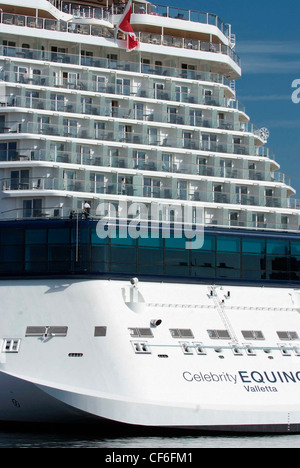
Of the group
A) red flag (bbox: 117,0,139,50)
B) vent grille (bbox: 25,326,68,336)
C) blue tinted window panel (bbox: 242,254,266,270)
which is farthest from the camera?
red flag (bbox: 117,0,139,50)

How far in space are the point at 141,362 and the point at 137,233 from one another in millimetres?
5805

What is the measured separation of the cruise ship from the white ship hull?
0.06 m

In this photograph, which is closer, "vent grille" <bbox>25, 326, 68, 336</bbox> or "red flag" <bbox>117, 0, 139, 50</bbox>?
"vent grille" <bbox>25, 326, 68, 336</bbox>

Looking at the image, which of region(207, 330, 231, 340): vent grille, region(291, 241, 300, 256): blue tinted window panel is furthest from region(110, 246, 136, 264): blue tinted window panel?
region(291, 241, 300, 256): blue tinted window panel

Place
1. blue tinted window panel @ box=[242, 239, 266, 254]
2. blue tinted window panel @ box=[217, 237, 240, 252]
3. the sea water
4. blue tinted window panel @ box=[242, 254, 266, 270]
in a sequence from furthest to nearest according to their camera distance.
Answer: blue tinted window panel @ box=[242, 239, 266, 254] < blue tinted window panel @ box=[242, 254, 266, 270] < blue tinted window panel @ box=[217, 237, 240, 252] < the sea water

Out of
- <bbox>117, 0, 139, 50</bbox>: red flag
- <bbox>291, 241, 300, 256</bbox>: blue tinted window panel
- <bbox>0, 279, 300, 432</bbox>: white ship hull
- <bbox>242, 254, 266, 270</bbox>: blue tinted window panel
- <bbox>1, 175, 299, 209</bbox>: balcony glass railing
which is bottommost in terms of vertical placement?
<bbox>0, 279, 300, 432</bbox>: white ship hull

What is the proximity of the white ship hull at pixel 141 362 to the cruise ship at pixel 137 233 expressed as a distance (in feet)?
0.19

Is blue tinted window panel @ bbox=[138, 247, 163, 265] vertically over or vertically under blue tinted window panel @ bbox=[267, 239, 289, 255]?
under

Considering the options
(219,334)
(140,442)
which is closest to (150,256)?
(219,334)

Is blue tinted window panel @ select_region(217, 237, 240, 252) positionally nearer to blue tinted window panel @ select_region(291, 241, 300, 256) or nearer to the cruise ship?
the cruise ship

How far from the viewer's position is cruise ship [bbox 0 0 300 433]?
4209 cm

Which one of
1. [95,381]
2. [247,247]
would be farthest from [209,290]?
[95,381]

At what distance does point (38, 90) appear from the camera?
50.2 meters
